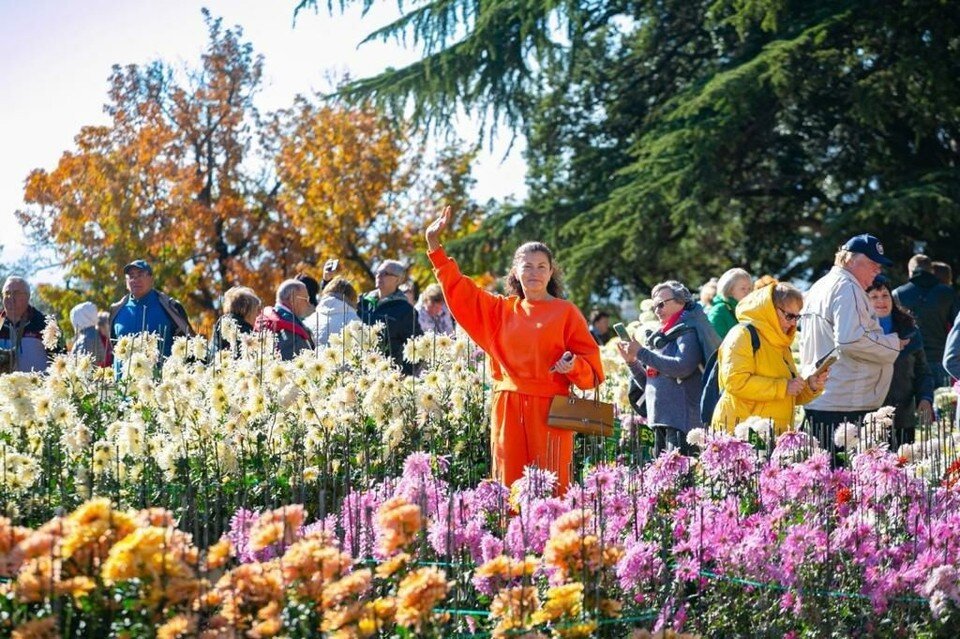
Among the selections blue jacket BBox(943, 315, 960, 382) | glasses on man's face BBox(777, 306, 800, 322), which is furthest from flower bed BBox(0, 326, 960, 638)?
blue jacket BBox(943, 315, 960, 382)

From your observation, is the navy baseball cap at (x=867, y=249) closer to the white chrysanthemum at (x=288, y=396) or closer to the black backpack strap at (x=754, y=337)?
the black backpack strap at (x=754, y=337)

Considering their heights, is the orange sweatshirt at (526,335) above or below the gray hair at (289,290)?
below

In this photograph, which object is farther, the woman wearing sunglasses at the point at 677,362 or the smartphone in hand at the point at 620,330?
the woman wearing sunglasses at the point at 677,362

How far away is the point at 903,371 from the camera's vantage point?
8.66 metres

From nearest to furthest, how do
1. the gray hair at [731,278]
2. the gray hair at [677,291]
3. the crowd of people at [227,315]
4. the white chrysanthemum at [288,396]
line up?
the white chrysanthemum at [288,396] → the gray hair at [677,291] → the gray hair at [731,278] → the crowd of people at [227,315]

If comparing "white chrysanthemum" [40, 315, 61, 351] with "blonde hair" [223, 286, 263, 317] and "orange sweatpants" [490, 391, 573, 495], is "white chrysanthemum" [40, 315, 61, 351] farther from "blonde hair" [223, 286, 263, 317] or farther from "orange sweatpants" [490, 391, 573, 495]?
"orange sweatpants" [490, 391, 573, 495]

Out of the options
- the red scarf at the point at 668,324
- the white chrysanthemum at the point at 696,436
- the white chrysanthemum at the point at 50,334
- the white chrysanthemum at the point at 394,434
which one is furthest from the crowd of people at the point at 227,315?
the white chrysanthemum at the point at 696,436

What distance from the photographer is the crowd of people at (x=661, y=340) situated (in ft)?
22.7

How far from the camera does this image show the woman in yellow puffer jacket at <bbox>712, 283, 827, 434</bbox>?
296 inches

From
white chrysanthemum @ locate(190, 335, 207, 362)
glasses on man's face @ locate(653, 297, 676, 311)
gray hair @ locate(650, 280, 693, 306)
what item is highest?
gray hair @ locate(650, 280, 693, 306)

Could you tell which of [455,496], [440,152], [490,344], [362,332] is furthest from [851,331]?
[440,152]

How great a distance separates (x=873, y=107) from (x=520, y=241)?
5.58 m

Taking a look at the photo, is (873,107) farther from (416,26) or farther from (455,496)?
(455,496)

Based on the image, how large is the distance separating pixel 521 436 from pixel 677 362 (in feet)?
5.29
